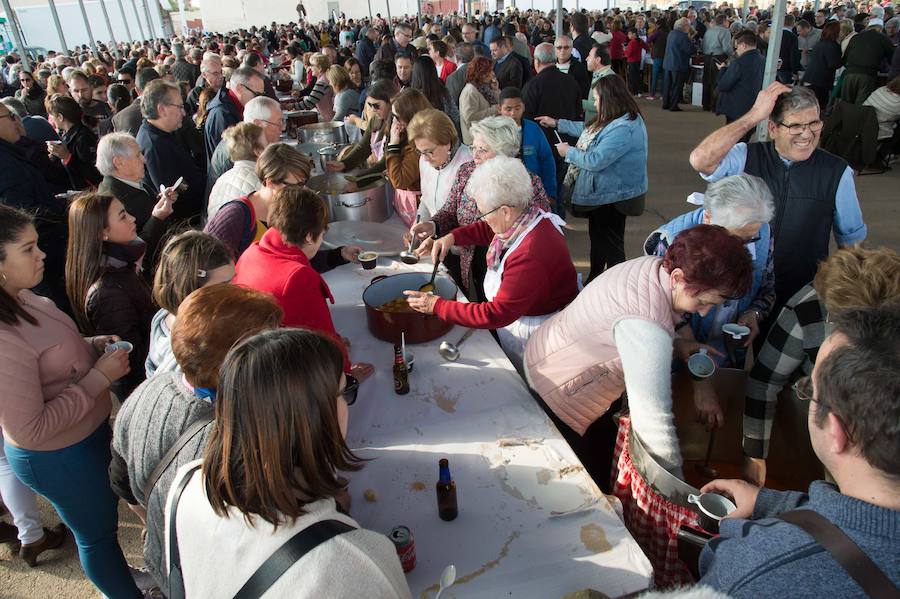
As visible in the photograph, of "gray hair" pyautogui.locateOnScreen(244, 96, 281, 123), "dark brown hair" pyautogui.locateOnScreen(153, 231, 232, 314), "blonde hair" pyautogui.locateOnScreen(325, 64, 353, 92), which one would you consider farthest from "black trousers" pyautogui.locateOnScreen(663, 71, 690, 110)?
"dark brown hair" pyautogui.locateOnScreen(153, 231, 232, 314)

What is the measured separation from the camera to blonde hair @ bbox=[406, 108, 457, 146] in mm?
3102

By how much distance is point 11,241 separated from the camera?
1716mm

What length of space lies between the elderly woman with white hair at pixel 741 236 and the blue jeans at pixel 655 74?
34.5 ft

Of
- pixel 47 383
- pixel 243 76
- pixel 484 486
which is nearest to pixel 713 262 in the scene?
pixel 484 486

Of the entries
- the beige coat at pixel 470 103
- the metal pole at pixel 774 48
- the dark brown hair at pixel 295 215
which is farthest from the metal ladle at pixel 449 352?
the metal pole at pixel 774 48

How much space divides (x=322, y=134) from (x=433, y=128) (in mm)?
2517

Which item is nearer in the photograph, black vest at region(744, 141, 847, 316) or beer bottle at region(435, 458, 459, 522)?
beer bottle at region(435, 458, 459, 522)

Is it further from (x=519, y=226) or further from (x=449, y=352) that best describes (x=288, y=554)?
(x=519, y=226)

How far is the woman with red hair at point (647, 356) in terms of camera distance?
1.54 m

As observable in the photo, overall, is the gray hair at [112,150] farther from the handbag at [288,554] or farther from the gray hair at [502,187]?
the handbag at [288,554]

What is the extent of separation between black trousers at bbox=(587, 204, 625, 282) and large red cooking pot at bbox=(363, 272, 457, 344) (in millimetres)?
1689

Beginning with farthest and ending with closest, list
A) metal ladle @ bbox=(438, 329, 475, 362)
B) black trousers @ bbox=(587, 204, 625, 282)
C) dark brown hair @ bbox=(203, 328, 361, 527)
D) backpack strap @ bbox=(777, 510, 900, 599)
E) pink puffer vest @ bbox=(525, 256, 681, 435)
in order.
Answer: black trousers @ bbox=(587, 204, 625, 282), metal ladle @ bbox=(438, 329, 475, 362), pink puffer vest @ bbox=(525, 256, 681, 435), dark brown hair @ bbox=(203, 328, 361, 527), backpack strap @ bbox=(777, 510, 900, 599)

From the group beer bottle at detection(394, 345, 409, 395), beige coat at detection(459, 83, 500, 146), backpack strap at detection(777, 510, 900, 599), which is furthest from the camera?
beige coat at detection(459, 83, 500, 146)

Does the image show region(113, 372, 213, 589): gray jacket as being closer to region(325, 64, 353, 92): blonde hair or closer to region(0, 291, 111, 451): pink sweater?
region(0, 291, 111, 451): pink sweater
